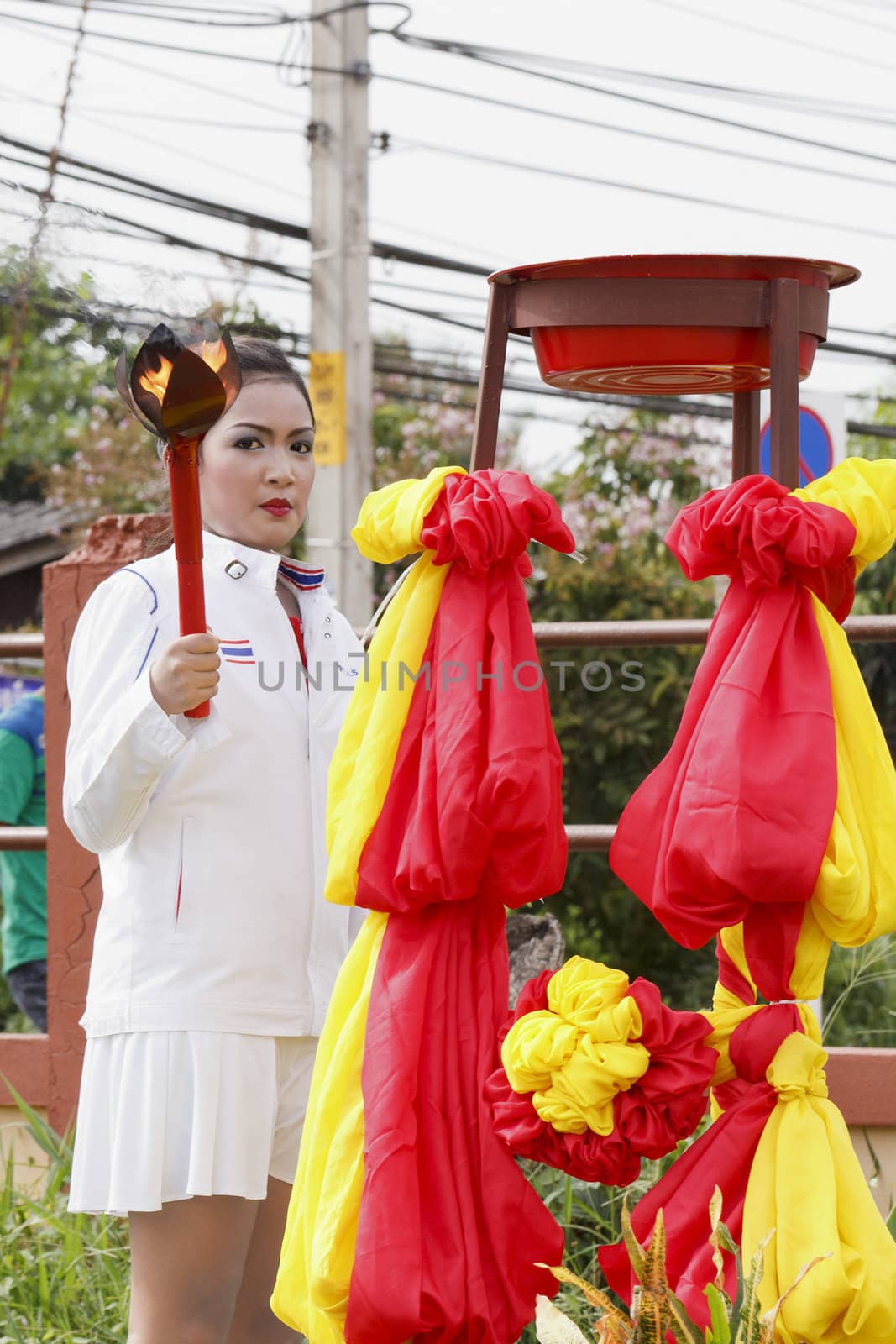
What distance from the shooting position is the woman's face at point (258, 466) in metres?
1.98

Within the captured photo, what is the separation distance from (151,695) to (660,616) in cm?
431

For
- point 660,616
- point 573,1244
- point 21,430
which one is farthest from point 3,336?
point 573,1244

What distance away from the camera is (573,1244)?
2.56 m

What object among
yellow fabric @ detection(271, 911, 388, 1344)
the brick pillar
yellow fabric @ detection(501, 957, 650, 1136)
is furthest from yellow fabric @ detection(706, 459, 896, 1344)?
the brick pillar

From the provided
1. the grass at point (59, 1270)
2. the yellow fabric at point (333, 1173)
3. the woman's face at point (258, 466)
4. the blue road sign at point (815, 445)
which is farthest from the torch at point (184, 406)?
the blue road sign at point (815, 445)

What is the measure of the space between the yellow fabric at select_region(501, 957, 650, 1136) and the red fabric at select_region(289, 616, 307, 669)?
0.75 meters

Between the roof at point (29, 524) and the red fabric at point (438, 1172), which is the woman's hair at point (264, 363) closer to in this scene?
the red fabric at point (438, 1172)

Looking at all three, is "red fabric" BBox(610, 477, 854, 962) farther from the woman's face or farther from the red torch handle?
the woman's face

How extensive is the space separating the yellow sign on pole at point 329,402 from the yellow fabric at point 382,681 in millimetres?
5129

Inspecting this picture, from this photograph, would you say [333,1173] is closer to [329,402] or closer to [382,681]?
[382,681]

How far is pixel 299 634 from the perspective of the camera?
2.07m

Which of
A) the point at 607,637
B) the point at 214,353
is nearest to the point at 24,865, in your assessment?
the point at 607,637

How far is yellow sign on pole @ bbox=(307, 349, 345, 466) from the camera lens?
6680 millimetres

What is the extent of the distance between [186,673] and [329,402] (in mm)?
5135
